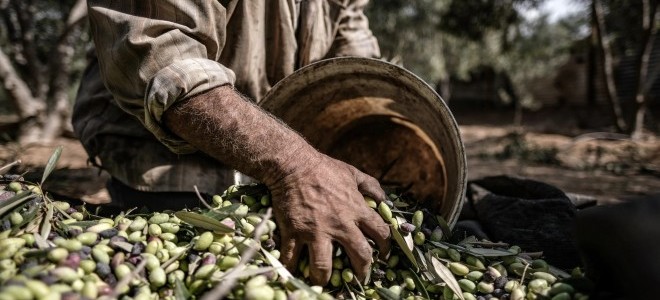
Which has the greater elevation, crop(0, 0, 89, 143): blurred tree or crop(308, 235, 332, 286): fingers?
crop(308, 235, 332, 286): fingers

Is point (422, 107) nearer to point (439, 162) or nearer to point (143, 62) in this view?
point (439, 162)

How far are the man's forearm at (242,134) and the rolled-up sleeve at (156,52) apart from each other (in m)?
0.04

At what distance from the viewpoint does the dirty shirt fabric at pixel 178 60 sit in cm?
141

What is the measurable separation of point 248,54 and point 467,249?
1123 millimetres

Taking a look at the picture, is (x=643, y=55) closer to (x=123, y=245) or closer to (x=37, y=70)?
(x=123, y=245)

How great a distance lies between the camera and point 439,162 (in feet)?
7.76

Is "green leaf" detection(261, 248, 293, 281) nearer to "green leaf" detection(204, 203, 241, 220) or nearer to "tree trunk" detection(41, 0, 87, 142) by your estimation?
"green leaf" detection(204, 203, 241, 220)

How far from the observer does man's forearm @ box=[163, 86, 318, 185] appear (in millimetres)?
1383

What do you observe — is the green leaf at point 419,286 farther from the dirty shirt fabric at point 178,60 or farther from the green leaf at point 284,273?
the dirty shirt fabric at point 178,60

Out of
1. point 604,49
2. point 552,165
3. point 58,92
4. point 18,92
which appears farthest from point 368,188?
point 604,49

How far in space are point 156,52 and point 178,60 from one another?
7 cm

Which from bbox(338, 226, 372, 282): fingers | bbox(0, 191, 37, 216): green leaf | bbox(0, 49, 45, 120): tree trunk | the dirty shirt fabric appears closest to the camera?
bbox(0, 191, 37, 216): green leaf

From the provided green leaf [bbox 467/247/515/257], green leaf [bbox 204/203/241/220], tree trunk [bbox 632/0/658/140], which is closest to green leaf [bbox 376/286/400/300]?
green leaf [bbox 467/247/515/257]

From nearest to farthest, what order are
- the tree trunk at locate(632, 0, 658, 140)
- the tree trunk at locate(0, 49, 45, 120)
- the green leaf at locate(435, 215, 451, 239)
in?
the green leaf at locate(435, 215, 451, 239) < the tree trunk at locate(0, 49, 45, 120) < the tree trunk at locate(632, 0, 658, 140)
